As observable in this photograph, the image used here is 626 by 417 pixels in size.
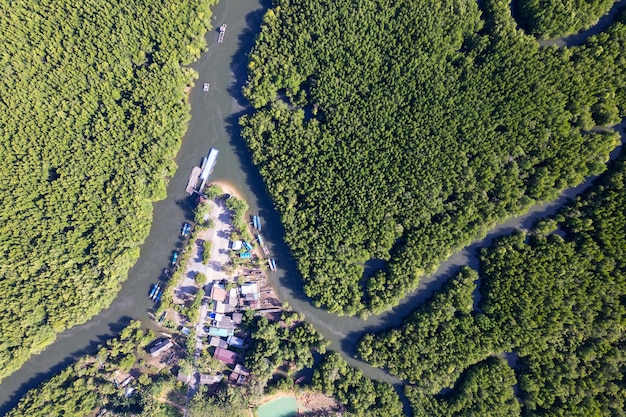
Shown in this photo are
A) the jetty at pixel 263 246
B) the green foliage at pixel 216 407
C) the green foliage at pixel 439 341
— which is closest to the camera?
the green foliage at pixel 216 407

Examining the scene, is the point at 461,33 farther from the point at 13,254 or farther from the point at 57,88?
the point at 13,254

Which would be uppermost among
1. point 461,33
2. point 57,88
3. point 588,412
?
point 461,33

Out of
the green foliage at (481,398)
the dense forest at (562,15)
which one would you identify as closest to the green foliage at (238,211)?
the green foliage at (481,398)

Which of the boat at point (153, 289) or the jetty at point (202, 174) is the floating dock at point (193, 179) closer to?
the jetty at point (202, 174)

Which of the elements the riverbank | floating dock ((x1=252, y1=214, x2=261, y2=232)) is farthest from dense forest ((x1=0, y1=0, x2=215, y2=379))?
the riverbank

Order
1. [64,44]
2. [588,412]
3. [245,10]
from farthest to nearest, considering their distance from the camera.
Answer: [245,10] → [64,44] → [588,412]

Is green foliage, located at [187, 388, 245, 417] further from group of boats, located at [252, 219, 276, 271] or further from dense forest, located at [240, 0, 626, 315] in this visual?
group of boats, located at [252, 219, 276, 271]

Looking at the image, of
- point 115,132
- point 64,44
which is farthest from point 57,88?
point 115,132

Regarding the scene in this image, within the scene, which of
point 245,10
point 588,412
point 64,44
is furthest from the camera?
point 245,10
